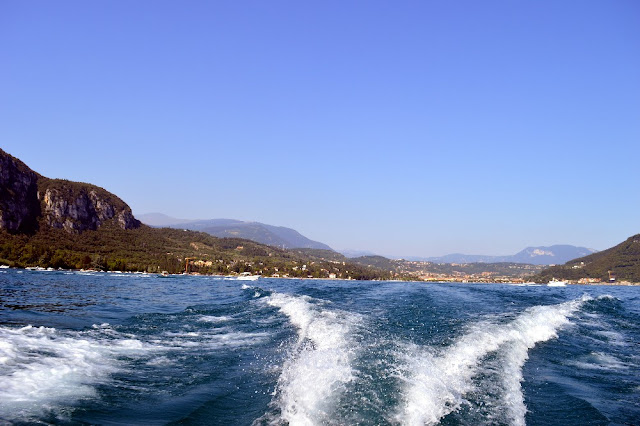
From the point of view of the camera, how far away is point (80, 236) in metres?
130

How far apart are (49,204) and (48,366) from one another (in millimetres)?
150607

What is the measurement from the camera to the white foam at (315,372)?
286 inches

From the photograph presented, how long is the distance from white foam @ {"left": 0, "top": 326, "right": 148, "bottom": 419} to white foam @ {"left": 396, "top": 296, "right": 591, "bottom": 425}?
6.39 metres

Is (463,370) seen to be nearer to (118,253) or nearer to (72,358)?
(72,358)

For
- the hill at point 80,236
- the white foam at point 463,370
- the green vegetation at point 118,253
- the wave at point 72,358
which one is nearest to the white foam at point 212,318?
the wave at point 72,358

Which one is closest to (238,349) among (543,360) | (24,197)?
(543,360)

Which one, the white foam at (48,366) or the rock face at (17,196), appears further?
the rock face at (17,196)

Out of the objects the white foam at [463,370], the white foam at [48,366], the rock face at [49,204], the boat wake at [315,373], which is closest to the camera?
the white foam at [48,366]

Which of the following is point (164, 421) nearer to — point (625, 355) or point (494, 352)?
point (494, 352)

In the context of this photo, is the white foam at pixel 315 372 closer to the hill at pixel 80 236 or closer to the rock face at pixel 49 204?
the hill at pixel 80 236

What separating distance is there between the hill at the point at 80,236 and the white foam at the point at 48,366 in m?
85.4

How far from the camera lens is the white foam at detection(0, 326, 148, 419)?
7.02m

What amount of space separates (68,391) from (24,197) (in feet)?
479

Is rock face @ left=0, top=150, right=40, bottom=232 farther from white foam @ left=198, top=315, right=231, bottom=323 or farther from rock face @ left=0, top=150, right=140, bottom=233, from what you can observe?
white foam @ left=198, top=315, right=231, bottom=323
